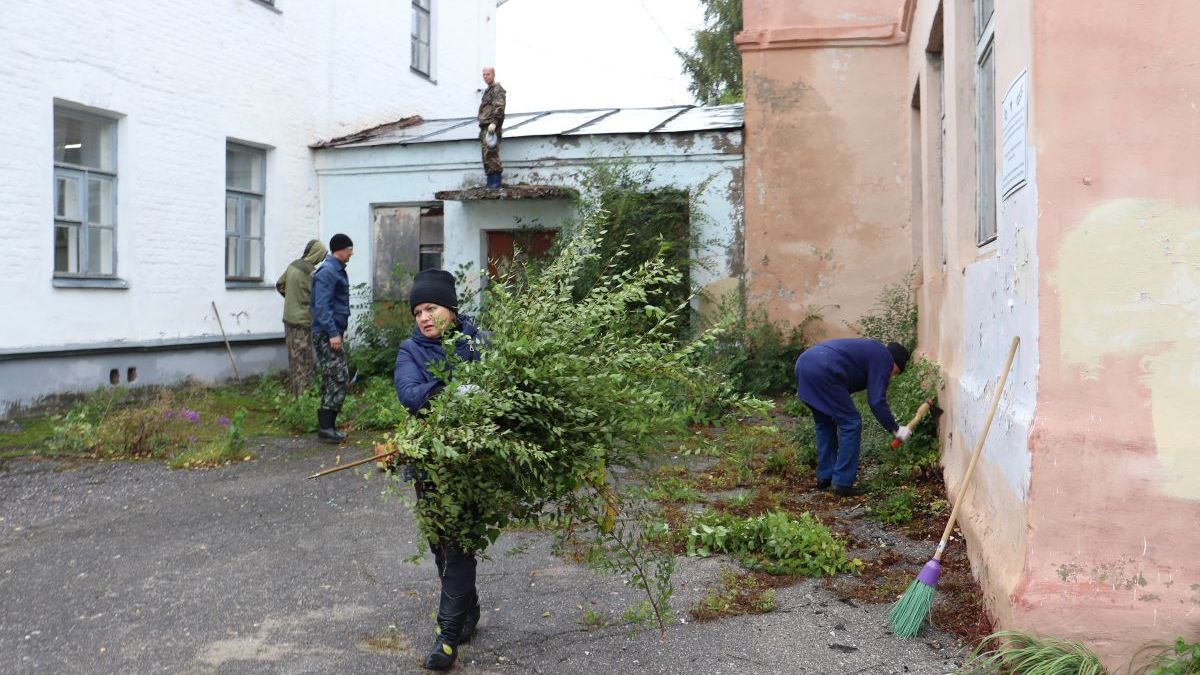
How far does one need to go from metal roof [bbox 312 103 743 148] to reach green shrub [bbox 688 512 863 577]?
740cm

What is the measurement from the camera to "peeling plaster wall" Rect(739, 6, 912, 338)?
1157cm

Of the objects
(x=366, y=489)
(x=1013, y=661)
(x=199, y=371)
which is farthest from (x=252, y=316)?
(x=1013, y=661)

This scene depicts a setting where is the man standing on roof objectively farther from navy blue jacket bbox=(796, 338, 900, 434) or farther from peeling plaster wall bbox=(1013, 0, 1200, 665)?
peeling plaster wall bbox=(1013, 0, 1200, 665)

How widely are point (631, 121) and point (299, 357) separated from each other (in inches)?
218

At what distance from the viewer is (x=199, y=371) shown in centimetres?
1181

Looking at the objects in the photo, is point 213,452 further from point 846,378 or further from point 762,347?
point 762,347

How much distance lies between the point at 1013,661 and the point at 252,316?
36.1 ft

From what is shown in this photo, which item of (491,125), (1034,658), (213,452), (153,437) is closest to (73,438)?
(153,437)

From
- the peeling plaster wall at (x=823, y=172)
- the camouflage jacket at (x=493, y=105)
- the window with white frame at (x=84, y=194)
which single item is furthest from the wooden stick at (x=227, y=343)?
the peeling plaster wall at (x=823, y=172)

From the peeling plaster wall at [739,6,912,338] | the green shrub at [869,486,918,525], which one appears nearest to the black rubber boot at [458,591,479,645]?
the green shrub at [869,486,918,525]

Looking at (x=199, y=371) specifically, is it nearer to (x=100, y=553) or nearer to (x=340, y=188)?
(x=340, y=188)

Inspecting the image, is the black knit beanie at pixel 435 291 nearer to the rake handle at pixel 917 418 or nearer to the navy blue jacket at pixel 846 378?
the navy blue jacket at pixel 846 378

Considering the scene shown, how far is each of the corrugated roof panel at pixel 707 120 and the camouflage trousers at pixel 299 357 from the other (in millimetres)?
4907

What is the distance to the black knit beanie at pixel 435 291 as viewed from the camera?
4145 mm
